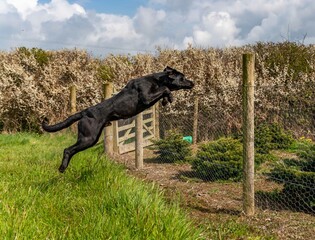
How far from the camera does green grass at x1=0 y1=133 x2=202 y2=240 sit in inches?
144

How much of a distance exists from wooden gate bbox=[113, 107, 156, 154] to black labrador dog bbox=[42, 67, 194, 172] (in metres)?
6.92

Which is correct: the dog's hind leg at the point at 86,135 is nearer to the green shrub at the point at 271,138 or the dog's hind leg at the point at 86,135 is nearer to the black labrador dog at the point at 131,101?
the black labrador dog at the point at 131,101

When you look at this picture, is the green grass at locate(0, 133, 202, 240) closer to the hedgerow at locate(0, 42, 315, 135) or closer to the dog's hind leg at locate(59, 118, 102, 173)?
the dog's hind leg at locate(59, 118, 102, 173)

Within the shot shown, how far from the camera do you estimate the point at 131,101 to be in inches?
159

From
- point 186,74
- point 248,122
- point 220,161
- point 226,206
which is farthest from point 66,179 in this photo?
point 186,74

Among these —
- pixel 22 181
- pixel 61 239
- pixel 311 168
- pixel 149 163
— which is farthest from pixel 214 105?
pixel 61 239

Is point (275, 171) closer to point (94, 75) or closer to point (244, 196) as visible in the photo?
point (244, 196)

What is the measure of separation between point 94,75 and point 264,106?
7.30 meters

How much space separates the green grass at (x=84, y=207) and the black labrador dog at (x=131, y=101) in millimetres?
654

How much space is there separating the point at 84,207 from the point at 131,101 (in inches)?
58.9

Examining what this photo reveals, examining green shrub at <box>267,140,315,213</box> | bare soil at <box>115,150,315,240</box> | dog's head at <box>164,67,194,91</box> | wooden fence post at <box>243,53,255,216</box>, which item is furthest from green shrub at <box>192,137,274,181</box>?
dog's head at <box>164,67,194,91</box>

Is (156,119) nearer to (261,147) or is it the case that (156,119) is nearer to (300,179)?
(261,147)

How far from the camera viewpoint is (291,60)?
44.8ft

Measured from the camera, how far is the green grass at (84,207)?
144 inches
